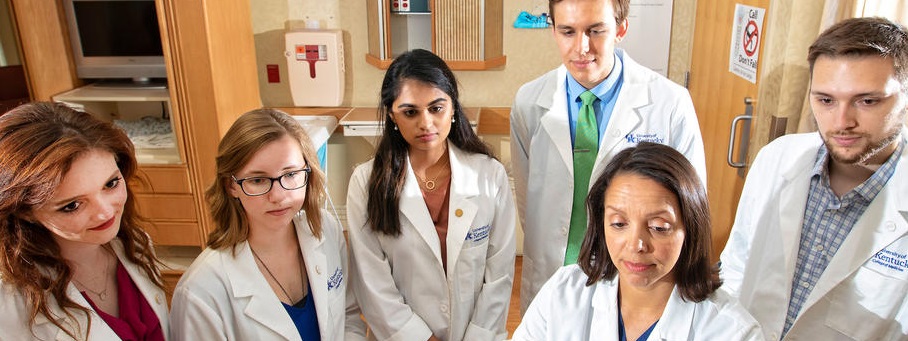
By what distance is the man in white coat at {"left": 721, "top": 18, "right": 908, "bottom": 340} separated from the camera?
122cm

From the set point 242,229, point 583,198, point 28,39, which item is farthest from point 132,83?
point 583,198

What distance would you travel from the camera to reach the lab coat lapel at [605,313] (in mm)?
1253

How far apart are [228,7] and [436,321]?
2052mm

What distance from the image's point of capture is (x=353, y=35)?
11.2ft

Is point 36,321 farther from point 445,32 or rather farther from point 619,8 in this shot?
point 445,32

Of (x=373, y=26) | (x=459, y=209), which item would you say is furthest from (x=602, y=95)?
(x=373, y=26)

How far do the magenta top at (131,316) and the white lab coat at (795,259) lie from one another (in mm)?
1346

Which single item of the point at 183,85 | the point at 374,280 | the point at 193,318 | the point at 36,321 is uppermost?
the point at 183,85

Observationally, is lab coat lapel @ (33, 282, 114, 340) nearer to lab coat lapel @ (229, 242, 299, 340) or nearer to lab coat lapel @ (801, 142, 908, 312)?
lab coat lapel @ (229, 242, 299, 340)

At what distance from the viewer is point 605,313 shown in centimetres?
127

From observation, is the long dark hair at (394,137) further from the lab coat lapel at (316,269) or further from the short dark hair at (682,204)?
the short dark hair at (682,204)

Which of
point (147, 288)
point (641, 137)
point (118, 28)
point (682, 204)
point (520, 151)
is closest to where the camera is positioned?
point (682, 204)

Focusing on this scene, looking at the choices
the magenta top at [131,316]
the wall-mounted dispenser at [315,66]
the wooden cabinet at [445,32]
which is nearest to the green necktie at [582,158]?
the magenta top at [131,316]

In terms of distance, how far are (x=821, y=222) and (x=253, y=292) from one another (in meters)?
1.27
